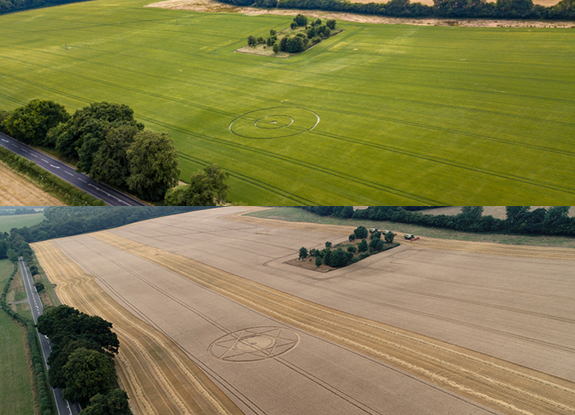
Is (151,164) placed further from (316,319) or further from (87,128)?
(316,319)

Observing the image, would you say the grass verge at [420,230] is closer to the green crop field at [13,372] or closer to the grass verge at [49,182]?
the grass verge at [49,182]

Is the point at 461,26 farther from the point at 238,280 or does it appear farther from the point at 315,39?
the point at 238,280

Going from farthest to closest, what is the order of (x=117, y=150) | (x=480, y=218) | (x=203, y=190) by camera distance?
(x=117, y=150) < (x=480, y=218) < (x=203, y=190)

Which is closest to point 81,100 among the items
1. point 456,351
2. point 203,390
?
point 203,390

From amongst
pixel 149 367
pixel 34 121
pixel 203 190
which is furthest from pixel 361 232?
pixel 34 121

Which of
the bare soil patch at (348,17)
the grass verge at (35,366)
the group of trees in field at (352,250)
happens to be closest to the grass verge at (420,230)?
the group of trees in field at (352,250)
